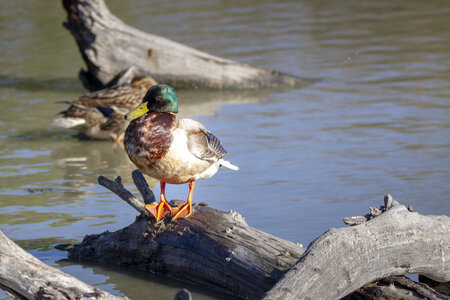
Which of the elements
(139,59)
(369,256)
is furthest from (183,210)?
(139,59)

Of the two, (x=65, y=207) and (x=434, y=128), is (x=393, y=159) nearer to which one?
(x=434, y=128)

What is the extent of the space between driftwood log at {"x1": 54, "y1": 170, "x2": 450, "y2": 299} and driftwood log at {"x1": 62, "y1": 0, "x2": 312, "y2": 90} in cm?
579

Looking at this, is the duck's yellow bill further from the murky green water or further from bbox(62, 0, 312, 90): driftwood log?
bbox(62, 0, 312, 90): driftwood log

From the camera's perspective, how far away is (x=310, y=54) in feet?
44.1

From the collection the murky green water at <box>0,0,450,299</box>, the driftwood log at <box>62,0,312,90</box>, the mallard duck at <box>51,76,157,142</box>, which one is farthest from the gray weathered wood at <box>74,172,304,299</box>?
the driftwood log at <box>62,0,312,90</box>

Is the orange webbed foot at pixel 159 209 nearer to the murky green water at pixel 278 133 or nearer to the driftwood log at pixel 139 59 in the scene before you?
the murky green water at pixel 278 133

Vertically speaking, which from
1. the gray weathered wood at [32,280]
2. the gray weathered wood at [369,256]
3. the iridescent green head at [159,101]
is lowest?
the gray weathered wood at [32,280]

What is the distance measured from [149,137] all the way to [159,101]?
1.23 feet

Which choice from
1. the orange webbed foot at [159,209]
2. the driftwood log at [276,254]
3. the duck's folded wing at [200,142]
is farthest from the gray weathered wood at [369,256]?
the orange webbed foot at [159,209]

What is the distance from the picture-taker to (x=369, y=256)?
169 inches

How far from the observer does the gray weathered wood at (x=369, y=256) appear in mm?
4035

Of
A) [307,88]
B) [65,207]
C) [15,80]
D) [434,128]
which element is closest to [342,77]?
[307,88]

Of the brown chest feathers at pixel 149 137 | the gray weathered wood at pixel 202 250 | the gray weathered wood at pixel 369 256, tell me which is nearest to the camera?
the gray weathered wood at pixel 369 256

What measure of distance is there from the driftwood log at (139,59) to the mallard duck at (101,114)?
1731 millimetres
